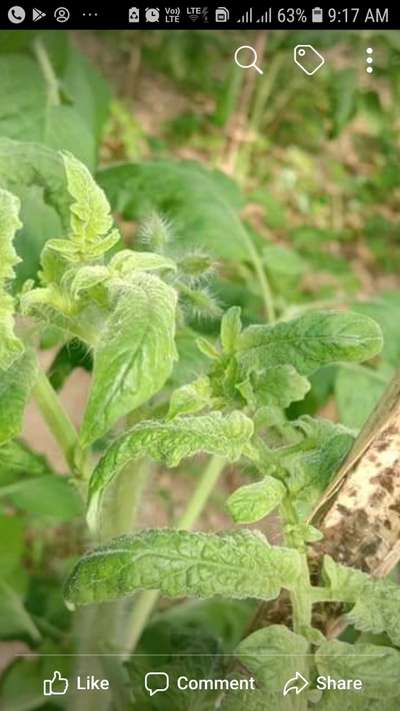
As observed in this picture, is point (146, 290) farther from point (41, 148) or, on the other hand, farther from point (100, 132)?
point (100, 132)

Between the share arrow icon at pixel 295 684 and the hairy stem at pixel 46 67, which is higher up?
the hairy stem at pixel 46 67

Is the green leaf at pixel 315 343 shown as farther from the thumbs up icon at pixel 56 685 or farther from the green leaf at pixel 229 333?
the thumbs up icon at pixel 56 685

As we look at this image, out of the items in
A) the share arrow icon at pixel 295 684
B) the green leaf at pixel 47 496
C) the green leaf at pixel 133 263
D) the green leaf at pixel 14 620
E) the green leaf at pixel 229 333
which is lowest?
the green leaf at pixel 14 620
